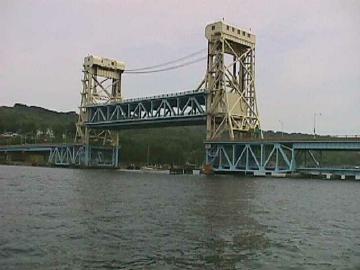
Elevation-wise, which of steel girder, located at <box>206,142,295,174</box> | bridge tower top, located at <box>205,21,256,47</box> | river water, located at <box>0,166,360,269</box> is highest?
bridge tower top, located at <box>205,21,256,47</box>

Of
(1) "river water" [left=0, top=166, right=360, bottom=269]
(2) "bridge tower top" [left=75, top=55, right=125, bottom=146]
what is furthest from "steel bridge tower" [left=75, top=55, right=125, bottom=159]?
(1) "river water" [left=0, top=166, right=360, bottom=269]

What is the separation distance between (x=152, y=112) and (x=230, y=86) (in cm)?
2271

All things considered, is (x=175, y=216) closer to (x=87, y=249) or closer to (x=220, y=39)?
(x=87, y=249)

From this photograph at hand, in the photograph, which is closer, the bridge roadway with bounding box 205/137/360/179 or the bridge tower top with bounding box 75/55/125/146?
the bridge roadway with bounding box 205/137/360/179

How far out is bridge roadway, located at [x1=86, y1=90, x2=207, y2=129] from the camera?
4793 inches

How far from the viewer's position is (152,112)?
133625mm

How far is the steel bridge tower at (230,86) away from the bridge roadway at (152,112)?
3401mm

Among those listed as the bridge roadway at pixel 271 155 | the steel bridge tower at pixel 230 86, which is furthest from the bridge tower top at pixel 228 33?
the bridge roadway at pixel 271 155

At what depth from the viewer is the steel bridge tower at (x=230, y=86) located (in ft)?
380

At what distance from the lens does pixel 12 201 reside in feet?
128

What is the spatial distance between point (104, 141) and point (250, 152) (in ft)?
208

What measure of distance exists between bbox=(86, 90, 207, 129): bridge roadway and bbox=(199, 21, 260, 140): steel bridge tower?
340 centimetres

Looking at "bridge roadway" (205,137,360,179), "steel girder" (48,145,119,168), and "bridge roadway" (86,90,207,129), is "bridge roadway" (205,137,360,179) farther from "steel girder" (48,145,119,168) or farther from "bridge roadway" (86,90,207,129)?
"steel girder" (48,145,119,168)

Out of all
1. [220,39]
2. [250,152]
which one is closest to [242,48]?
[220,39]
